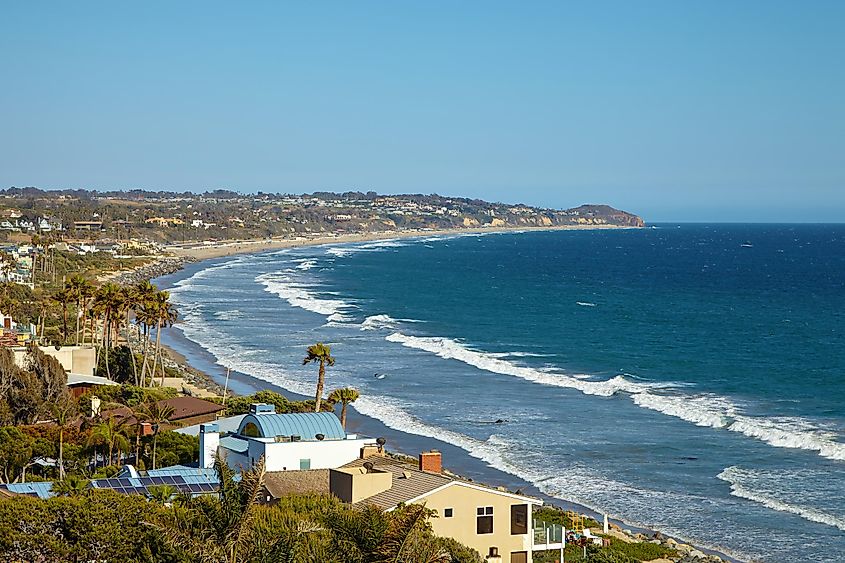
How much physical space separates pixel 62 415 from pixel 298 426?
26.6ft

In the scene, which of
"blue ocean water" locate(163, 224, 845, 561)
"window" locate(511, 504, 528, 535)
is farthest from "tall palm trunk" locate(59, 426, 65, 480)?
"blue ocean water" locate(163, 224, 845, 561)

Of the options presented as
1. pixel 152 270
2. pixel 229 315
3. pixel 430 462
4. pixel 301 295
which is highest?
pixel 430 462

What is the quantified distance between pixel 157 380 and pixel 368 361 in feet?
44.3

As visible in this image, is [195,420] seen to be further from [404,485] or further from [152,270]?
[152,270]

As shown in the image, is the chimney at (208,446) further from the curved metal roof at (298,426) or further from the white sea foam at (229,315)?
the white sea foam at (229,315)

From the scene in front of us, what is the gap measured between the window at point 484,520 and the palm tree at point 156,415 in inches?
458

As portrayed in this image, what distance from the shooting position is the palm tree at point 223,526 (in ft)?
53.7

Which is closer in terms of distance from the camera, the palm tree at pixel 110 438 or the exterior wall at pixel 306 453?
the exterior wall at pixel 306 453

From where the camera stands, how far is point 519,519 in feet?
82.5

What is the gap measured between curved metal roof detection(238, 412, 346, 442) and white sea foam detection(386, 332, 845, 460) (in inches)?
861

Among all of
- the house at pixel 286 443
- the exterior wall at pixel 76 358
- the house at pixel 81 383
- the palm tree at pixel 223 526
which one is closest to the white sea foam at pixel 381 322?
the exterior wall at pixel 76 358

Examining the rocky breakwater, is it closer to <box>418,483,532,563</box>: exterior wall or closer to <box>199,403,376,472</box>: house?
<box>199,403,376,472</box>: house

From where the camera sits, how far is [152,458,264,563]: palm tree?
16.4 meters

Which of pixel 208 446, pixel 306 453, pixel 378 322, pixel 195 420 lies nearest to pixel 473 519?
pixel 306 453
